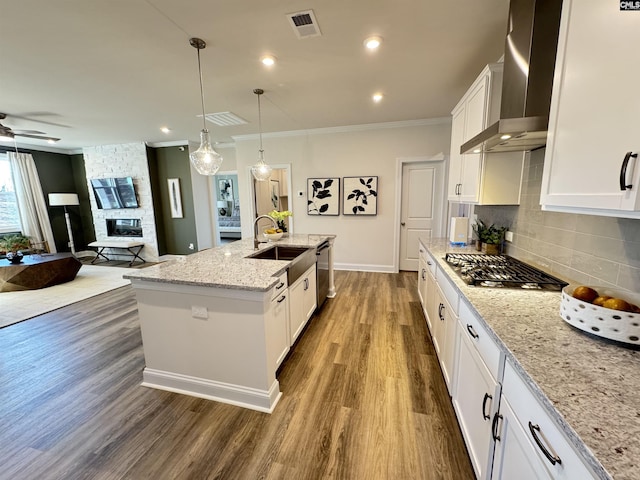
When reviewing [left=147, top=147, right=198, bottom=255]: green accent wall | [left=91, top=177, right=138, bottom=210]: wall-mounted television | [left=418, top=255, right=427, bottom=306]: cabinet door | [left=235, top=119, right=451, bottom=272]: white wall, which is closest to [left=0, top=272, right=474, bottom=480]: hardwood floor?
[left=418, top=255, right=427, bottom=306]: cabinet door

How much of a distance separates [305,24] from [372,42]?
59cm

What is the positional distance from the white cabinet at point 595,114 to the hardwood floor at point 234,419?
1.52m

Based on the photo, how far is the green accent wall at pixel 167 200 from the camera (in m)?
6.02

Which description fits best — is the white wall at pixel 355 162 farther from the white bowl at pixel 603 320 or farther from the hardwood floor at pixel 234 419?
the white bowl at pixel 603 320

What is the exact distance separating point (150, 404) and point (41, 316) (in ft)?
9.03

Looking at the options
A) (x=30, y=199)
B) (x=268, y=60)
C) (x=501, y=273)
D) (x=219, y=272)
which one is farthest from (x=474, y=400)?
(x=30, y=199)

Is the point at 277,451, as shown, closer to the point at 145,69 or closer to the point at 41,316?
the point at 145,69

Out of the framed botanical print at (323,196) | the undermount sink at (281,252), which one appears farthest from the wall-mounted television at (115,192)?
the undermount sink at (281,252)

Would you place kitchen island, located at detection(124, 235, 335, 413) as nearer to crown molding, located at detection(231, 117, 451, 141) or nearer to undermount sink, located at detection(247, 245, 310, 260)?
undermount sink, located at detection(247, 245, 310, 260)

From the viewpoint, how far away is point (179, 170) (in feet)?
19.9

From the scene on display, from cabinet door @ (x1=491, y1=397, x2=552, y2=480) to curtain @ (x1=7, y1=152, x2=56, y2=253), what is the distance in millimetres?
8712

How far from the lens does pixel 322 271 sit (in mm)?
3375

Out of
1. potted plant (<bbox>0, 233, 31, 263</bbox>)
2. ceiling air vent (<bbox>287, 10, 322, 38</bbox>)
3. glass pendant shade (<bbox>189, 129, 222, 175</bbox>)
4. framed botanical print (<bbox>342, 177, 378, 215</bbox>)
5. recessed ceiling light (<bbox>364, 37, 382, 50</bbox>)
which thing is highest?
ceiling air vent (<bbox>287, 10, 322, 38</bbox>)

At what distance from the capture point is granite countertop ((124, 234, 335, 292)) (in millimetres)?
1685
